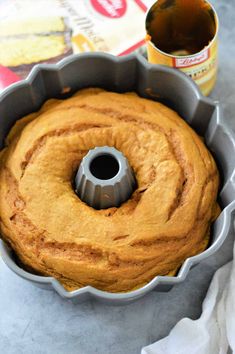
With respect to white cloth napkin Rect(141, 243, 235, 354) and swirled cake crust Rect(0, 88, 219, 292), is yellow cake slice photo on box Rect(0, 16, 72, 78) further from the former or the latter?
white cloth napkin Rect(141, 243, 235, 354)

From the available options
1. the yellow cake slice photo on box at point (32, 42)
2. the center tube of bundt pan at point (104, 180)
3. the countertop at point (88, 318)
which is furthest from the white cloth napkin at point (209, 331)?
the yellow cake slice photo on box at point (32, 42)

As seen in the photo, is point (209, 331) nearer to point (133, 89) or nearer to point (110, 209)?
point (110, 209)

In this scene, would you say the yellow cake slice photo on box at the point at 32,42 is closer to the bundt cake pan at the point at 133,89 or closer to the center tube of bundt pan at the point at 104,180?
the bundt cake pan at the point at 133,89

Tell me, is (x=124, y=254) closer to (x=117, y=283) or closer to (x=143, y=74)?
(x=117, y=283)

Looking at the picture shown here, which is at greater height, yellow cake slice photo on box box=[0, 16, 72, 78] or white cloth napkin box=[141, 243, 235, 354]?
yellow cake slice photo on box box=[0, 16, 72, 78]

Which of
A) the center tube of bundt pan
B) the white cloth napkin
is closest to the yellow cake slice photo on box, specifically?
the center tube of bundt pan

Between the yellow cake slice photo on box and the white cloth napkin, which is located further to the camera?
the yellow cake slice photo on box
